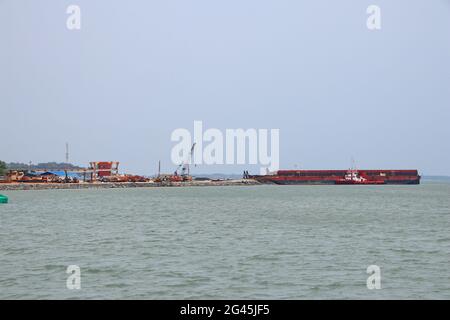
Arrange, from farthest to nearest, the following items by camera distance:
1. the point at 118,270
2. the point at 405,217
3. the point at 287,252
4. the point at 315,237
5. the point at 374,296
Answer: the point at 405,217, the point at 315,237, the point at 287,252, the point at 118,270, the point at 374,296

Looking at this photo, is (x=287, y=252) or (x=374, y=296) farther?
(x=287, y=252)

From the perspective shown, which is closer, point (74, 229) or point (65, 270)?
point (65, 270)

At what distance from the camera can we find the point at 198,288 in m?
20.9

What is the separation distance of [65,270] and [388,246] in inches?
709

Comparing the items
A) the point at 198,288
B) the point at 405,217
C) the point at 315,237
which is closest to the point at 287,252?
the point at 315,237

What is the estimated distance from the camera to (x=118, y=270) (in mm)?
24359

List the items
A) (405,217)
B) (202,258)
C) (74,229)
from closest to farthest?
(202,258) < (74,229) < (405,217)

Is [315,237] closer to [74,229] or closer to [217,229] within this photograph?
[217,229]

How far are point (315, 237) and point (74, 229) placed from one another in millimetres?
17380

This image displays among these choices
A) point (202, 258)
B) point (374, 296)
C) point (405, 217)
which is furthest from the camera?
point (405, 217)

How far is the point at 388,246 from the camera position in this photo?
32875mm
